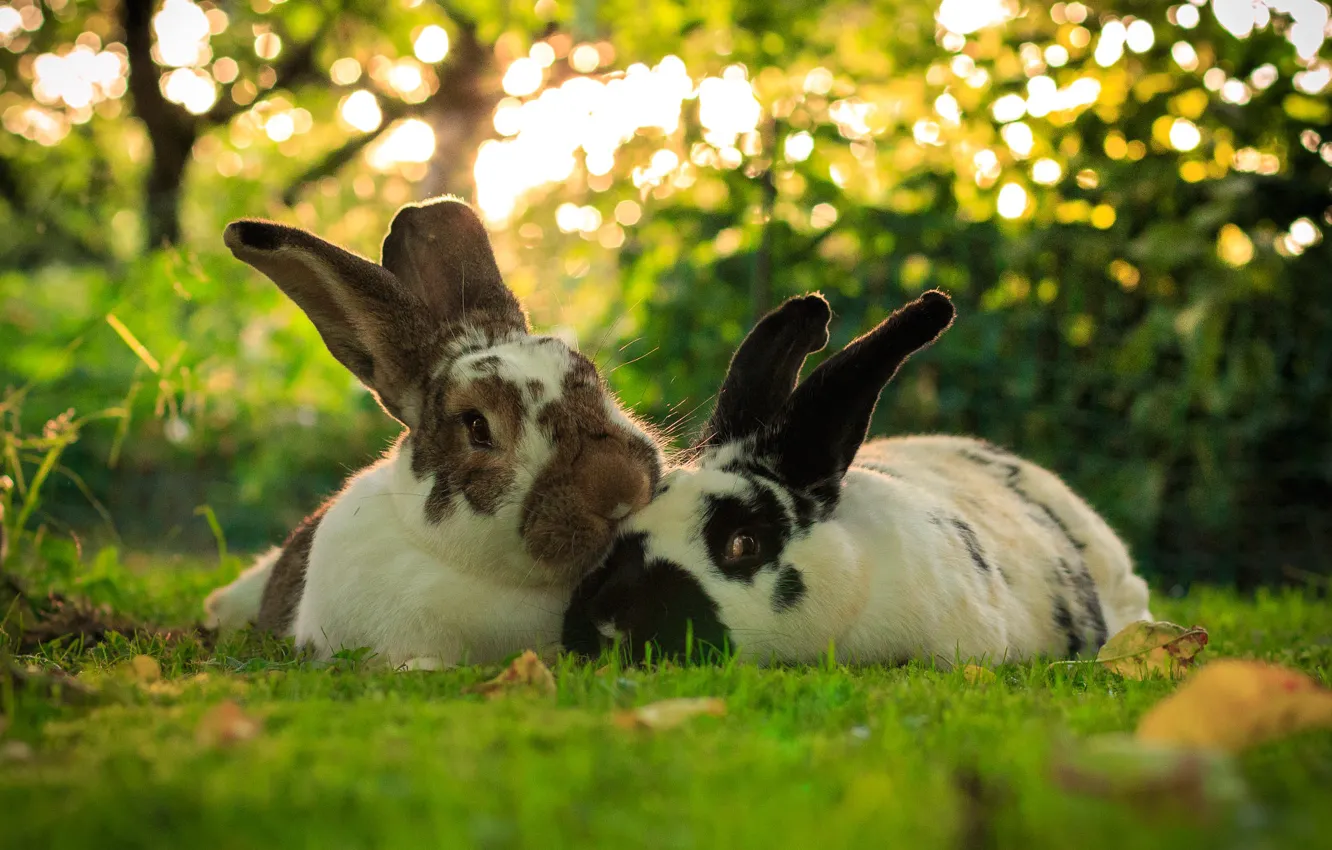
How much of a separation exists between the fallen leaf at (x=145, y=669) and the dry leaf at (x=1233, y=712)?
2.11 metres

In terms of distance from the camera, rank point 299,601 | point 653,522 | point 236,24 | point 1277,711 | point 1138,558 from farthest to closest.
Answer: point 236,24 → point 1138,558 → point 299,601 → point 653,522 → point 1277,711

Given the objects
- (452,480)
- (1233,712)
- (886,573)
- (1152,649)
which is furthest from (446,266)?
(1233,712)

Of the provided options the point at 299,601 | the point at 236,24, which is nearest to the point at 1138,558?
the point at 299,601

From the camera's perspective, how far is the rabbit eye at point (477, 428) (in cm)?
→ 315

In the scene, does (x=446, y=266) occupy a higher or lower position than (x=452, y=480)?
higher

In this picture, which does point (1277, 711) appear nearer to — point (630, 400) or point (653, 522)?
point (653, 522)

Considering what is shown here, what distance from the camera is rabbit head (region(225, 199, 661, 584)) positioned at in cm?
299

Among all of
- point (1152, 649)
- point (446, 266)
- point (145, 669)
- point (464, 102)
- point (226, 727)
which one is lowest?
point (1152, 649)

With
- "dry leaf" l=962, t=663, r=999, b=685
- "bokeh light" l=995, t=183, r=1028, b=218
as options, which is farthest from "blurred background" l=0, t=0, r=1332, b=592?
"dry leaf" l=962, t=663, r=999, b=685

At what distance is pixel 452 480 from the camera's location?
10.3ft

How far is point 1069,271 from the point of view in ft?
21.4

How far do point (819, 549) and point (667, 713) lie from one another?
118cm

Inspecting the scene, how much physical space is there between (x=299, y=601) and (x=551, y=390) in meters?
1.16

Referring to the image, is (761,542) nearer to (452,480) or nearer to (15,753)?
(452,480)
